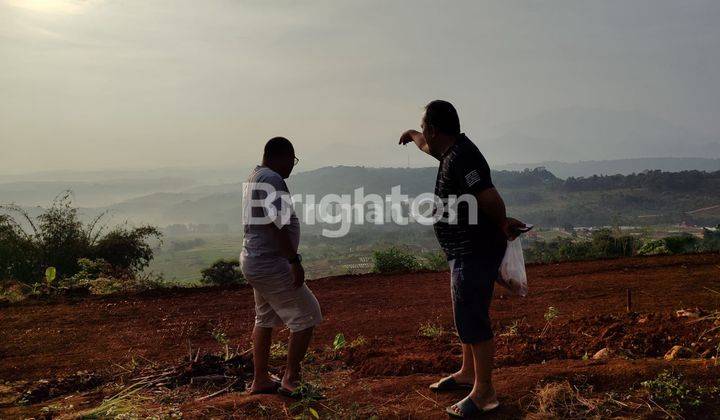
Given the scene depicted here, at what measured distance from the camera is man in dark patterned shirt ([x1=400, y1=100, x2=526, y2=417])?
3295 mm

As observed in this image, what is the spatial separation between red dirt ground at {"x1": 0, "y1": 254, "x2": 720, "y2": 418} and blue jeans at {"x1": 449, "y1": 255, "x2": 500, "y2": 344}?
0.57 metres

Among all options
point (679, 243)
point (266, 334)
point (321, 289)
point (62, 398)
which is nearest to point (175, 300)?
point (321, 289)

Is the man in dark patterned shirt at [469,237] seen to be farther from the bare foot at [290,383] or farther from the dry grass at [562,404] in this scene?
the bare foot at [290,383]

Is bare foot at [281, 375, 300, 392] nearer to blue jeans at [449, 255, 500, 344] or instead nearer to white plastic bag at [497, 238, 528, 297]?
blue jeans at [449, 255, 500, 344]

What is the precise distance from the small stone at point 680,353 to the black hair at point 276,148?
3.31 metres

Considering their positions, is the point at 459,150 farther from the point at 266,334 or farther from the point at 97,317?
the point at 97,317

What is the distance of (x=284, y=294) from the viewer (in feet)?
12.9

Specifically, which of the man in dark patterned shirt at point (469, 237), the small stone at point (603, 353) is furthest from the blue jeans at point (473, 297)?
the small stone at point (603, 353)

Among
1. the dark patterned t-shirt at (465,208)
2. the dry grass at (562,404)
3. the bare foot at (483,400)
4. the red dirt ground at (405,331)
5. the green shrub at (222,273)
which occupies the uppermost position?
the dark patterned t-shirt at (465,208)

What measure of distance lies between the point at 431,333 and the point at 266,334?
2587 millimetres

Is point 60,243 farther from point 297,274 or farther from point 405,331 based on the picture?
point 297,274

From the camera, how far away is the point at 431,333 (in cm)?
621

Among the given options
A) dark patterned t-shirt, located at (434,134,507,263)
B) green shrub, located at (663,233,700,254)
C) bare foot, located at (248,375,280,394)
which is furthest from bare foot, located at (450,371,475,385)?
green shrub, located at (663,233,700,254)

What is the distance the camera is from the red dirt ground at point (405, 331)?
3.93 meters
